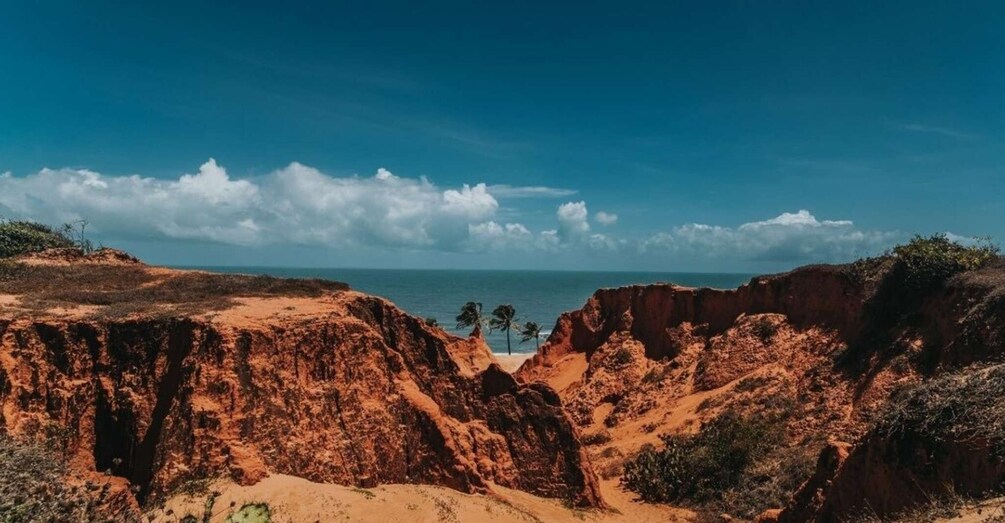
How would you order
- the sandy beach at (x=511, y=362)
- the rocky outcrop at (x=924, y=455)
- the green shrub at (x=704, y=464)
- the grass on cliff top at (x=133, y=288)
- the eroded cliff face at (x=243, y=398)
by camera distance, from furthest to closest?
the sandy beach at (x=511, y=362), the green shrub at (x=704, y=464), the grass on cliff top at (x=133, y=288), the eroded cliff face at (x=243, y=398), the rocky outcrop at (x=924, y=455)

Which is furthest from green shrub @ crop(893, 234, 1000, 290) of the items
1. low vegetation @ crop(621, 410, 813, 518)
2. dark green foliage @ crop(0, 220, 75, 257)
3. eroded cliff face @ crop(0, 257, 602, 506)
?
dark green foliage @ crop(0, 220, 75, 257)

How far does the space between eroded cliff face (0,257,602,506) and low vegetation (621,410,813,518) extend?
7935 mm

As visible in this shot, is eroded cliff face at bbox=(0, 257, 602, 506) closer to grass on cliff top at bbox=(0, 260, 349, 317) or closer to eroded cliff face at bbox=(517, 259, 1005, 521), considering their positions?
grass on cliff top at bbox=(0, 260, 349, 317)

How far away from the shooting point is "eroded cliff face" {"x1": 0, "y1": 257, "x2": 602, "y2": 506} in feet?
53.1

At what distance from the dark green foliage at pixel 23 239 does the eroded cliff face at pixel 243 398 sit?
26.3m

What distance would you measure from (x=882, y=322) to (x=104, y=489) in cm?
3122

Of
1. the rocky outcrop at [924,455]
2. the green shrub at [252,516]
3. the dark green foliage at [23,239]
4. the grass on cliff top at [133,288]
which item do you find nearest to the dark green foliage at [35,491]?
the green shrub at [252,516]

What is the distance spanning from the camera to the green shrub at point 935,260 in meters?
28.0

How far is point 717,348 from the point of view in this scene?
3644 centimetres

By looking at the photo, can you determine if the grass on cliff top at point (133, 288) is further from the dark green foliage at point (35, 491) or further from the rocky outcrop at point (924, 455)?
the rocky outcrop at point (924, 455)

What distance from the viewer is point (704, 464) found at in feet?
86.5

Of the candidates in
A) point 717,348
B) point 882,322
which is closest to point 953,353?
point 882,322

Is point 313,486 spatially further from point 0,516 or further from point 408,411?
point 0,516

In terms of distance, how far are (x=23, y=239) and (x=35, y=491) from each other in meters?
37.0
